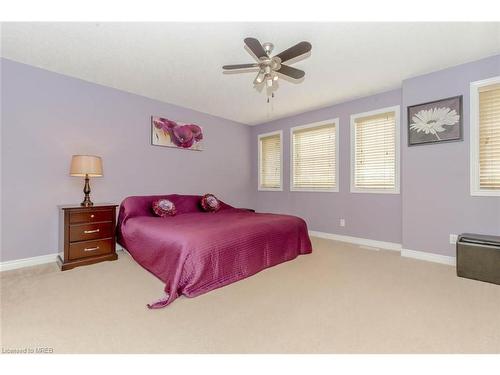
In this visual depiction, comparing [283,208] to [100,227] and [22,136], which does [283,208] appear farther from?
[22,136]

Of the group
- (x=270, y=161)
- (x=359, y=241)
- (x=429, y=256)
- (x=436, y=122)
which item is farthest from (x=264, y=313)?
(x=270, y=161)

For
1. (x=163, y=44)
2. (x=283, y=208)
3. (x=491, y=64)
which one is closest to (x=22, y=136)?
(x=163, y=44)

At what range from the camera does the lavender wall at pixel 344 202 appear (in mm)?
3715

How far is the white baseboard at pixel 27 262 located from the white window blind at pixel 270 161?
393 centimetres

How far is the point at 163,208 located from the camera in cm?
360

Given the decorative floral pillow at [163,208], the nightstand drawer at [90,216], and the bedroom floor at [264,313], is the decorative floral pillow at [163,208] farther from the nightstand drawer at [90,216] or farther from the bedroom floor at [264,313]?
the bedroom floor at [264,313]

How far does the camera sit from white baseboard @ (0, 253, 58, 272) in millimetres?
2739

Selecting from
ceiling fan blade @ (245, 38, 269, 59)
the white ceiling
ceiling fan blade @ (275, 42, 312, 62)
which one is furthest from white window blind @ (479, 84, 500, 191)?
ceiling fan blade @ (245, 38, 269, 59)

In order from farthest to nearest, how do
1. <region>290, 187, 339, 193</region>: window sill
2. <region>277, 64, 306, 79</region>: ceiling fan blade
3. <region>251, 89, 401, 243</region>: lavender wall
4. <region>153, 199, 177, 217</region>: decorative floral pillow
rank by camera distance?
<region>290, 187, 339, 193</region>: window sill → <region>251, 89, 401, 243</region>: lavender wall → <region>153, 199, 177, 217</region>: decorative floral pillow → <region>277, 64, 306, 79</region>: ceiling fan blade

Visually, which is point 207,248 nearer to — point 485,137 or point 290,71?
point 290,71

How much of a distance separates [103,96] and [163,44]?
1638mm

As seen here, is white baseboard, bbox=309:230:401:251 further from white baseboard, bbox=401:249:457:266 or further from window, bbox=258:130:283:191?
window, bbox=258:130:283:191

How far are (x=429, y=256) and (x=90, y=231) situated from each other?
433 cm

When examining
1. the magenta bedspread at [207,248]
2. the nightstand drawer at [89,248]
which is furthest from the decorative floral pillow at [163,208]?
the nightstand drawer at [89,248]
